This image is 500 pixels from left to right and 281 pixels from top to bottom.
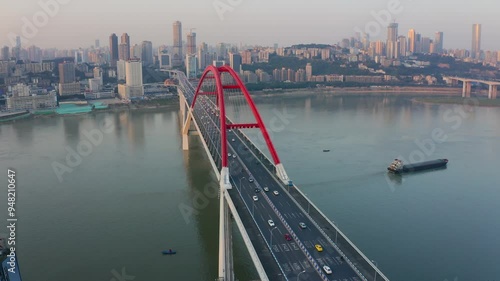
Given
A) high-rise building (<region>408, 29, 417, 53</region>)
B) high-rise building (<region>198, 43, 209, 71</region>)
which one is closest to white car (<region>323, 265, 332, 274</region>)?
high-rise building (<region>198, 43, 209, 71</region>)

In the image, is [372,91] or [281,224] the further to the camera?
[372,91]

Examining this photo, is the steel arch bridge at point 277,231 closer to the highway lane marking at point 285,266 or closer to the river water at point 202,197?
the highway lane marking at point 285,266

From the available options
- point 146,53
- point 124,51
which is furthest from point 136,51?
point 124,51

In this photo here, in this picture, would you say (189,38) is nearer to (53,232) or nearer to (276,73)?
(276,73)

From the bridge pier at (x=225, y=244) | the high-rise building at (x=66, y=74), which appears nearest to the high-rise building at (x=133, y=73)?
the high-rise building at (x=66, y=74)

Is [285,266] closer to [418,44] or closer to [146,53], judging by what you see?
[146,53]

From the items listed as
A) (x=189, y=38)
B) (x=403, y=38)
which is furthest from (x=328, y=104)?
(x=403, y=38)
